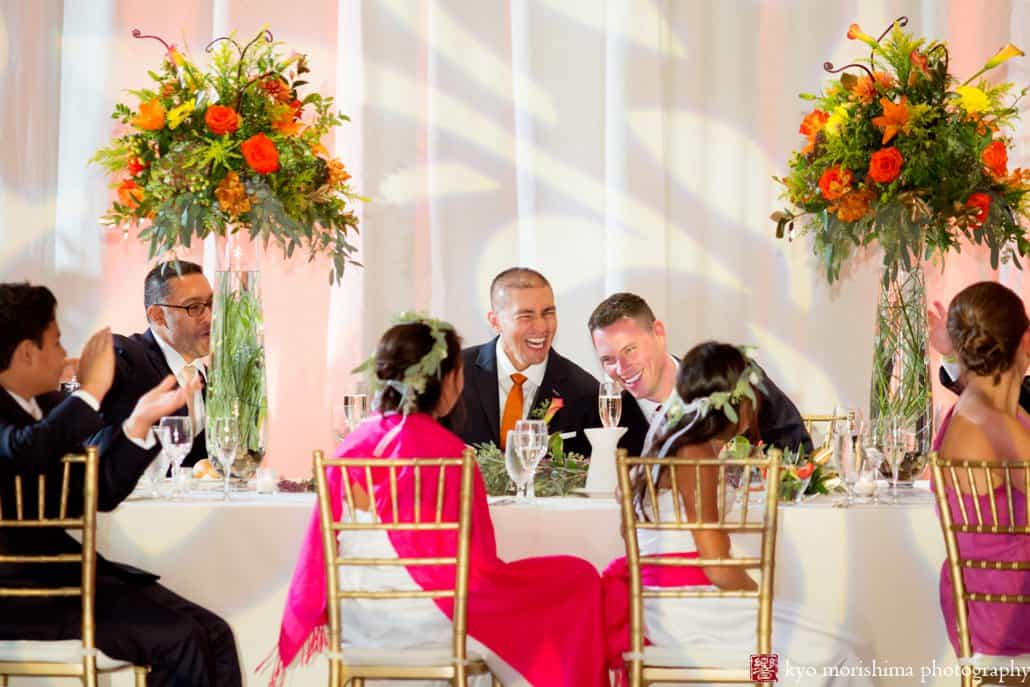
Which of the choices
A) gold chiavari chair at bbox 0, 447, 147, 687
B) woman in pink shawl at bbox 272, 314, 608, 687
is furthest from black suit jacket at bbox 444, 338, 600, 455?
gold chiavari chair at bbox 0, 447, 147, 687

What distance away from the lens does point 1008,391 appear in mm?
3510

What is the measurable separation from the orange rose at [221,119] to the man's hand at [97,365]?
0.68m

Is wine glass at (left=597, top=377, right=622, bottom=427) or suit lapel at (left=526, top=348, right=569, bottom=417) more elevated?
suit lapel at (left=526, top=348, right=569, bottom=417)

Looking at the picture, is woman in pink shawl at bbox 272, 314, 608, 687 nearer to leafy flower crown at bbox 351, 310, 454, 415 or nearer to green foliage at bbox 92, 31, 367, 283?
leafy flower crown at bbox 351, 310, 454, 415

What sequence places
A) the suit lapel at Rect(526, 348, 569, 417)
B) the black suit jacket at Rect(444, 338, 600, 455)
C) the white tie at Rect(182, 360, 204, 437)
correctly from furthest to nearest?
the suit lapel at Rect(526, 348, 569, 417) → the black suit jacket at Rect(444, 338, 600, 455) → the white tie at Rect(182, 360, 204, 437)

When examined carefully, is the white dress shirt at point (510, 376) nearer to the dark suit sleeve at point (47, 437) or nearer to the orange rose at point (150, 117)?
the orange rose at point (150, 117)

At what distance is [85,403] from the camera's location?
3301 millimetres

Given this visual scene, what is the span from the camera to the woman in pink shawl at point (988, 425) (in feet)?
10.9

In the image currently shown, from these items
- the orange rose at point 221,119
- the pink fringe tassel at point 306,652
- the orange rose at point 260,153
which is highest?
the orange rose at point 221,119

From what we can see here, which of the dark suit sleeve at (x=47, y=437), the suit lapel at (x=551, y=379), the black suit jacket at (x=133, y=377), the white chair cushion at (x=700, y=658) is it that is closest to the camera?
the white chair cushion at (x=700, y=658)

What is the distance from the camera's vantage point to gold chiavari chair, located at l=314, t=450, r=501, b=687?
9.76 ft

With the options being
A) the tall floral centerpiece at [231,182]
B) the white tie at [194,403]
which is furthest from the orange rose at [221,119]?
the white tie at [194,403]

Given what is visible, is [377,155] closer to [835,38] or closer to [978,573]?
[835,38]

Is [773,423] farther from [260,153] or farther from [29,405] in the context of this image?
[29,405]
